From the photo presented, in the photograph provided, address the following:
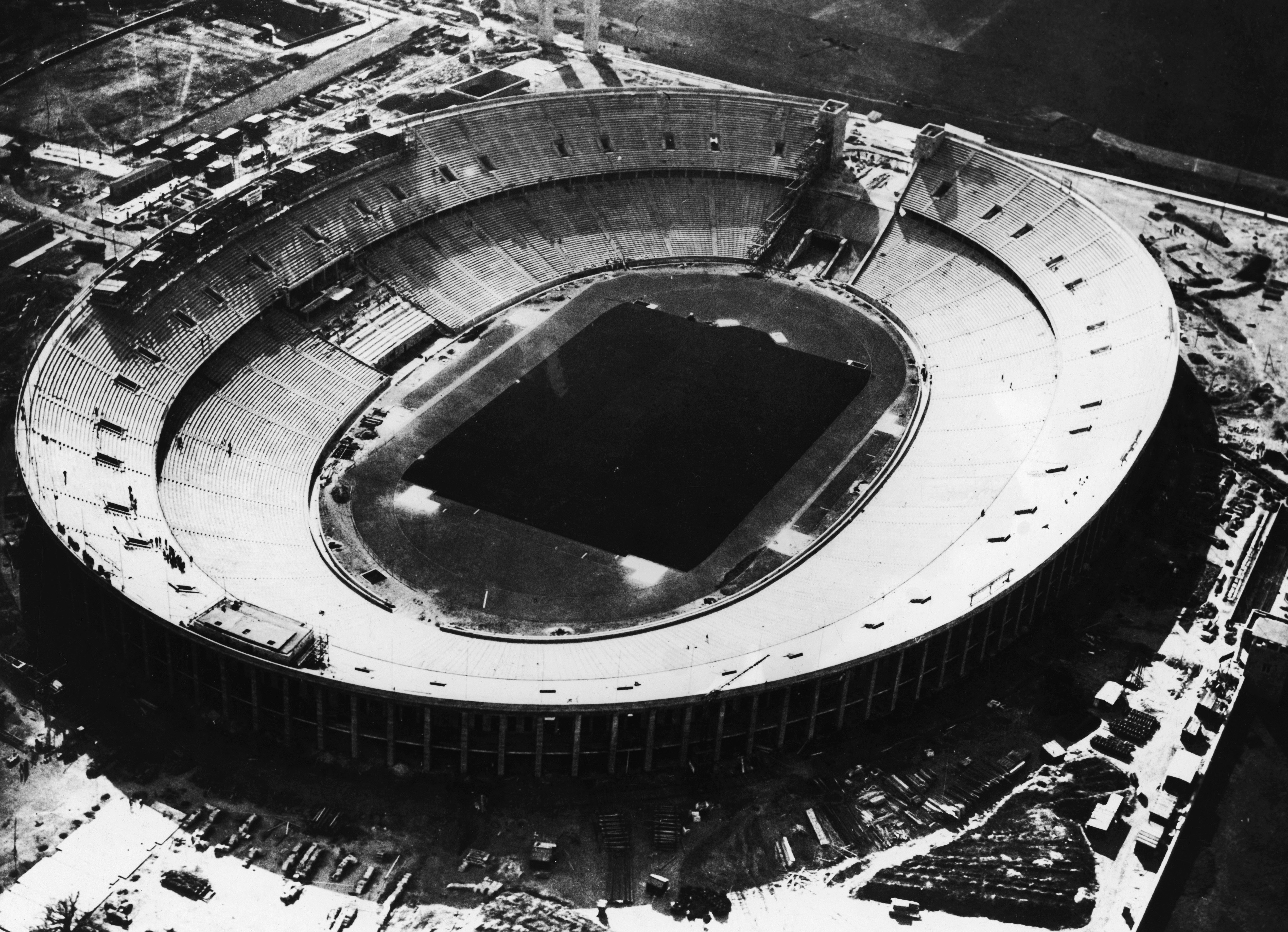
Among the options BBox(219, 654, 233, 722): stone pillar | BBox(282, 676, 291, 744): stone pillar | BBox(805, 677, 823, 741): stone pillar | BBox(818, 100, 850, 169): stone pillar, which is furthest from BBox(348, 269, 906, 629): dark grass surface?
BBox(818, 100, 850, 169): stone pillar

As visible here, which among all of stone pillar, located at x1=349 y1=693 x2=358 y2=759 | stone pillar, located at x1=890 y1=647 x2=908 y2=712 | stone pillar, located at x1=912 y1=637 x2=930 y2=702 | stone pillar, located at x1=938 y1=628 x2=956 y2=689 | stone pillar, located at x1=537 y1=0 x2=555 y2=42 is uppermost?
stone pillar, located at x1=537 y1=0 x2=555 y2=42

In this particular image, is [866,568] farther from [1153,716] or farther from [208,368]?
[208,368]

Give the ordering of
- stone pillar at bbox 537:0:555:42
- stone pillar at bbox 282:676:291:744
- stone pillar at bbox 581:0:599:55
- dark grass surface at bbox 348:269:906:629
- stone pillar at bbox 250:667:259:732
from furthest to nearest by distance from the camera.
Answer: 1. stone pillar at bbox 537:0:555:42
2. stone pillar at bbox 581:0:599:55
3. dark grass surface at bbox 348:269:906:629
4. stone pillar at bbox 250:667:259:732
5. stone pillar at bbox 282:676:291:744

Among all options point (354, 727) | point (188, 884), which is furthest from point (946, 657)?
point (188, 884)

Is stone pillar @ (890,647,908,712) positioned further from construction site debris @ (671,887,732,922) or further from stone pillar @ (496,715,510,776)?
stone pillar @ (496,715,510,776)

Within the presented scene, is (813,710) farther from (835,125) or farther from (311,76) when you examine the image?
(311,76)

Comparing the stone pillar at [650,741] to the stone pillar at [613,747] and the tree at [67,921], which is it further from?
the tree at [67,921]

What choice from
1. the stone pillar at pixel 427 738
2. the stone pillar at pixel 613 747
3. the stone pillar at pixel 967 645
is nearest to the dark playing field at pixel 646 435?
the stone pillar at pixel 613 747
